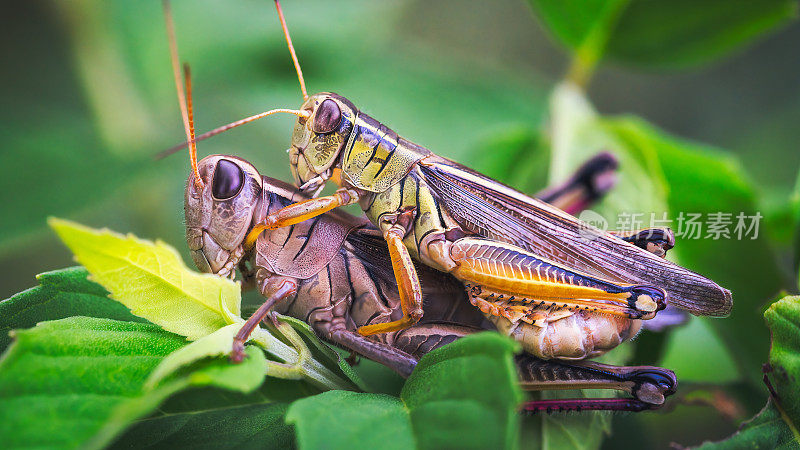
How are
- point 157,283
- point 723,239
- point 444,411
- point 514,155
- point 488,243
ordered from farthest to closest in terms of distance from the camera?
point 514,155 → point 723,239 → point 488,243 → point 157,283 → point 444,411

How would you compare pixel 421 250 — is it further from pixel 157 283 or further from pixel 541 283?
pixel 157 283

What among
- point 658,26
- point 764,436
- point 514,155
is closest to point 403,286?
point 764,436

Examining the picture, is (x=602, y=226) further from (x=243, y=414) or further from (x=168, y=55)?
(x=168, y=55)

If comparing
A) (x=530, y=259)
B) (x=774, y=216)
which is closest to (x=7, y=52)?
(x=530, y=259)

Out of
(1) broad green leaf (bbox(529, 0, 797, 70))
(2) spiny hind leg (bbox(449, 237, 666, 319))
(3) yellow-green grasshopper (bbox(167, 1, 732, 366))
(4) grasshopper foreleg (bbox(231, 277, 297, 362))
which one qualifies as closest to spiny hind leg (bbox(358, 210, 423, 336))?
(3) yellow-green grasshopper (bbox(167, 1, 732, 366))

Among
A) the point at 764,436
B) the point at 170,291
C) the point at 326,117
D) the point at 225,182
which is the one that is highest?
the point at 326,117

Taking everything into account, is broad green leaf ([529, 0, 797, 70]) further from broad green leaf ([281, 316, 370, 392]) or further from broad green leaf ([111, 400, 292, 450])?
broad green leaf ([111, 400, 292, 450])
